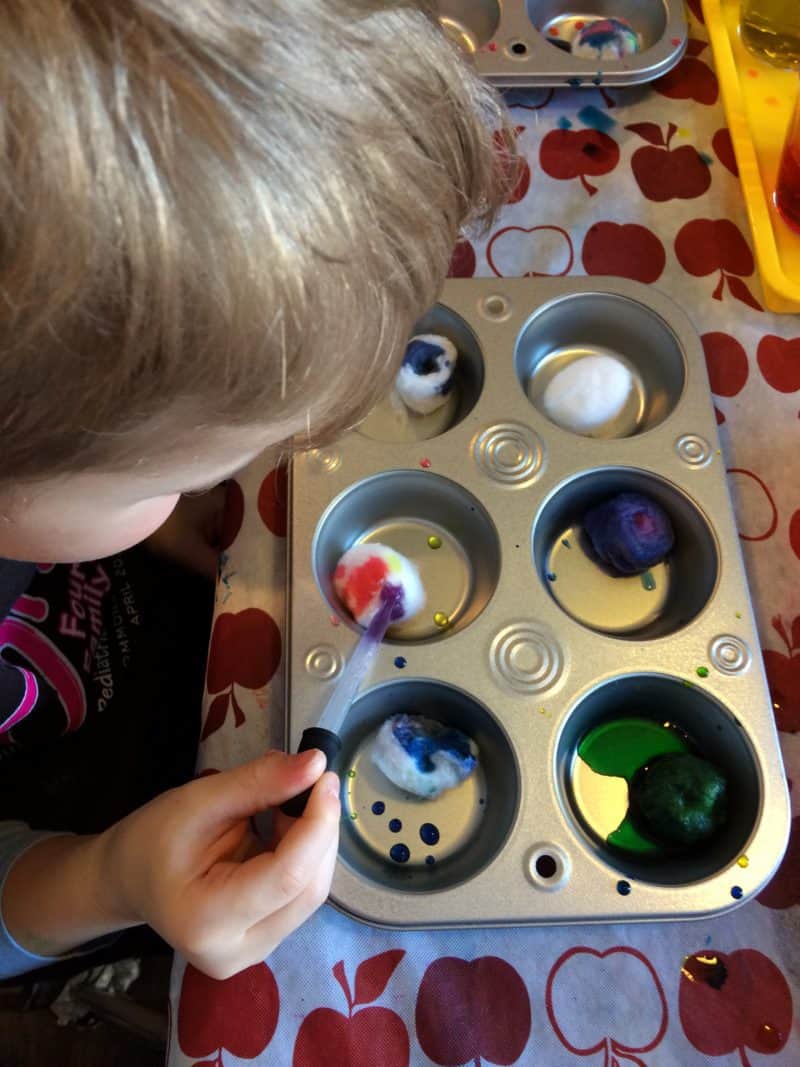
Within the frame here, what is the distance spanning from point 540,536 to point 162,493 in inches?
14.2

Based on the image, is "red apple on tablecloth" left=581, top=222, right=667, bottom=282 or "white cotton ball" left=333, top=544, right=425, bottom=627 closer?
"white cotton ball" left=333, top=544, right=425, bottom=627

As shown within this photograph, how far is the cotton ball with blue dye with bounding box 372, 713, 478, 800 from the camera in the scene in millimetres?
610

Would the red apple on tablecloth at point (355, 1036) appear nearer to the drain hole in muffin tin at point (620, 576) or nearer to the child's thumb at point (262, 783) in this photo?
the child's thumb at point (262, 783)

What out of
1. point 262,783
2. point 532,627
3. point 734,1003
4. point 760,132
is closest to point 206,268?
point 262,783

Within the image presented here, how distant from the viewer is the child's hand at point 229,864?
1.53 ft

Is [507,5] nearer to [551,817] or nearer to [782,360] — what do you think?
[782,360]

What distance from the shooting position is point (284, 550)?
68cm

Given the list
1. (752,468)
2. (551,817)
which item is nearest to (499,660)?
(551,817)

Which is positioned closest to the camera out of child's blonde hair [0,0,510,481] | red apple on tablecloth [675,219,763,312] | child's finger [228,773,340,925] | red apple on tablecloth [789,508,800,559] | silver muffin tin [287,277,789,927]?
child's blonde hair [0,0,510,481]

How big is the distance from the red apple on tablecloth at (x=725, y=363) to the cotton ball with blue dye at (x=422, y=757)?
14.8 inches

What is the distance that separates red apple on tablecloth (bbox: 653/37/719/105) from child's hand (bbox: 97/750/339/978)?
753mm

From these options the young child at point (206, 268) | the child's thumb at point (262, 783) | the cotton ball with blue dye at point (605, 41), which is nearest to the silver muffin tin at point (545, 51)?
the cotton ball with blue dye at point (605, 41)

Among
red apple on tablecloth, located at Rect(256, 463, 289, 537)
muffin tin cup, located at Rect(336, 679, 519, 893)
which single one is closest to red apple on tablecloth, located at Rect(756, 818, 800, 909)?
muffin tin cup, located at Rect(336, 679, 519, 893)

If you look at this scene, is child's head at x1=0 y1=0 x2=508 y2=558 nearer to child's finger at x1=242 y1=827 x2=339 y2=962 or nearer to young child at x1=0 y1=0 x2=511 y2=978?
young child at x1=0 y1=0 x2=511 y2=978
